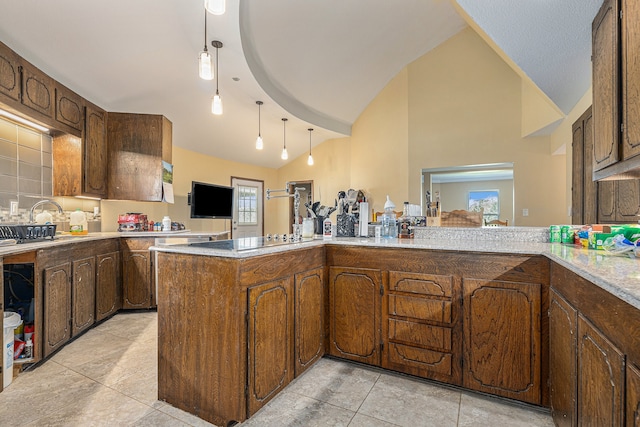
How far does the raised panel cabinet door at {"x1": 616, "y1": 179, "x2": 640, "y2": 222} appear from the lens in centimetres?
213

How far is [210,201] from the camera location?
496 cm

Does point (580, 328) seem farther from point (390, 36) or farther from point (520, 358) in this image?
point (390, 36)

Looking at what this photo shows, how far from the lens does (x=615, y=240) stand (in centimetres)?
145

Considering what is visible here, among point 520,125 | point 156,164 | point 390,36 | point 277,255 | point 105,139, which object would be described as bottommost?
point 277,255

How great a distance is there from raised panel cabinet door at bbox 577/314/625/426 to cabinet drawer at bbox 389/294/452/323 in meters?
0.74

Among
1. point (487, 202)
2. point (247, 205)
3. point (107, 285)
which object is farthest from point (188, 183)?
point (487, 202)

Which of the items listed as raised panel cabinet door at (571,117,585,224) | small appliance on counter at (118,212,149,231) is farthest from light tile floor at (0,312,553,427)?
raised panel cabinet door at (571,117,585,224)

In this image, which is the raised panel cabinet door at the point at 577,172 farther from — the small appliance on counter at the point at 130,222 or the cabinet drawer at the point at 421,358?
the small appliance on counter at the point at 130,222

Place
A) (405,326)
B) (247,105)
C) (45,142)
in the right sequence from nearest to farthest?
1. (405,326)
2. (45,142)
3. (247,105)

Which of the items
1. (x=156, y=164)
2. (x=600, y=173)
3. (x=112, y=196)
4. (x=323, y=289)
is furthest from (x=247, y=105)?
(x=600, y=173)

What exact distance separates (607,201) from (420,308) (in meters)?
2.01

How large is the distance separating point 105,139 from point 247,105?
1865 mm

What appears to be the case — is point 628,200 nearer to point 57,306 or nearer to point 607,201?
point 607,201

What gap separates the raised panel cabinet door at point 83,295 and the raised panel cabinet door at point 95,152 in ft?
3.11
